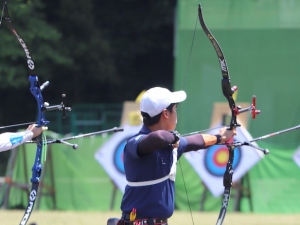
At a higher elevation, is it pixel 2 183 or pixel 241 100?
pixel 241 100

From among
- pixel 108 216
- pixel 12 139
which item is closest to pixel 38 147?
pixel 12 139

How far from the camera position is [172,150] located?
13.6 feet

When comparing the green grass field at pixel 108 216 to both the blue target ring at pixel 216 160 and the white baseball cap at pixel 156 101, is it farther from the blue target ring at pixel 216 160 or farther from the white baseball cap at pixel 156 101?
the white baseball cap at pixel 156 101

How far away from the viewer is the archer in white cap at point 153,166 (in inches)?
158

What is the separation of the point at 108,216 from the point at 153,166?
568cm

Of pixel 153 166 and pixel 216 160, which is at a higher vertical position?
pixel 153 166

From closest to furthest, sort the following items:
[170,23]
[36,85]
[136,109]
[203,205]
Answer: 1. [36,85]
2. [203,205]
3. [136,109]
4. [170,23]

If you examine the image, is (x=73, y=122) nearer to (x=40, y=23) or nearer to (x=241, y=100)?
(x=40, y=23)

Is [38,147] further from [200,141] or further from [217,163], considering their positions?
[217,163]

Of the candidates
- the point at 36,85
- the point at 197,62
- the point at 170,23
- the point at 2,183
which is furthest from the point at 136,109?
the point at 170,23

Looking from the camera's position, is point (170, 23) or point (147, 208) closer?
point (147, 208)

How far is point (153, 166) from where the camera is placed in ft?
13.2

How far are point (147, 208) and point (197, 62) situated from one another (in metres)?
6.93

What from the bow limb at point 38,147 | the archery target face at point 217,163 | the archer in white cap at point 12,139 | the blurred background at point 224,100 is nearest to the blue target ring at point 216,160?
the archery target face at point 217,163
